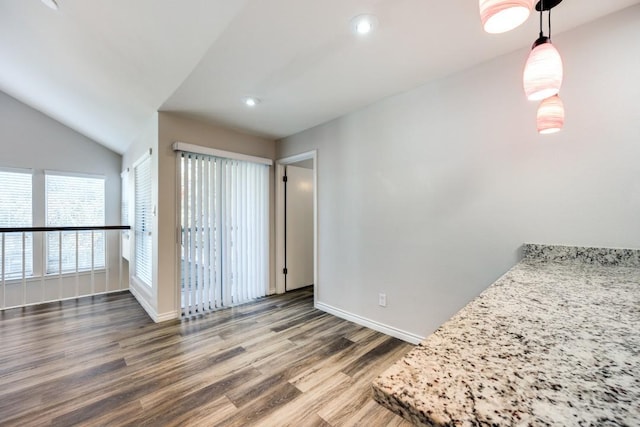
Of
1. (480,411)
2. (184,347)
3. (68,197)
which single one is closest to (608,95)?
(480,411)

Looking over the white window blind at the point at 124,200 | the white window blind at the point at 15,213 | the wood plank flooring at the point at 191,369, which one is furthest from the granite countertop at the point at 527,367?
the white window blind at the point at 15,213

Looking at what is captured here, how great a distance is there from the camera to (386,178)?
258 centimetres

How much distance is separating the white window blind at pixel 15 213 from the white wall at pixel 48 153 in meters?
0.10

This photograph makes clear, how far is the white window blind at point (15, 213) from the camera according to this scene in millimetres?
4066

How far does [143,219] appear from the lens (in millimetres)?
3572

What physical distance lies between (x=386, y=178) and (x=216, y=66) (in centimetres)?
174

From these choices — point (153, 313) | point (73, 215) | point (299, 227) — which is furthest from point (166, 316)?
point (73, 215)

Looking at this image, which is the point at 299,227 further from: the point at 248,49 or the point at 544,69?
the point at 544,69

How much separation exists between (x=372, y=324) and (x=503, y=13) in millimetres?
2574

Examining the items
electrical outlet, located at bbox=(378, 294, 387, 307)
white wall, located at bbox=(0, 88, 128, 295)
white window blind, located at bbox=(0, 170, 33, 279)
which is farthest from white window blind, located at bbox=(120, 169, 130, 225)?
electrical outlet, located at bbox=(378, 294, 387, 307)

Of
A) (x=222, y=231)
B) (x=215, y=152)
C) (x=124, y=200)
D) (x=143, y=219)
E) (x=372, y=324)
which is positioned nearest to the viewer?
(x=372, y=324)

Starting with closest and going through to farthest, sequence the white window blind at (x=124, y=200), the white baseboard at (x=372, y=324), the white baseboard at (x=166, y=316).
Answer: the white baseboard at (x=372, y=324) → the white baseboard at (x=166, y=316) → the white window blind at (x=124, y=200)

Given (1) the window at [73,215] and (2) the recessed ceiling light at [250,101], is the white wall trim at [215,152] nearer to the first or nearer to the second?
(2) the recessed ceiling light at [250,101]

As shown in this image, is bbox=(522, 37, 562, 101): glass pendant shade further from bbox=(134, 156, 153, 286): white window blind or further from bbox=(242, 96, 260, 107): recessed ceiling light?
bbox=(134, 156, 153, 286): white window blind
